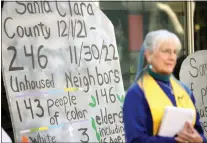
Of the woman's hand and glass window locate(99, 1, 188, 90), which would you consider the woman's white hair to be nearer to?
the woman's hand

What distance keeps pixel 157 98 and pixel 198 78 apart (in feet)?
5.70

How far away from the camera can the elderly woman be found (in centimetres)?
275

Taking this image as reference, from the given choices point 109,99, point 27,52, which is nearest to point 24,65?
point 27,52

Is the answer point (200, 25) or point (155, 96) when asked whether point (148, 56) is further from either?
point (200, 25)

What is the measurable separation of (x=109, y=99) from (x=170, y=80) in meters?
0.81

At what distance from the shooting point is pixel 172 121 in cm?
279

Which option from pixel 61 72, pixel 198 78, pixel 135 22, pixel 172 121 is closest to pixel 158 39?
pixel 172 121

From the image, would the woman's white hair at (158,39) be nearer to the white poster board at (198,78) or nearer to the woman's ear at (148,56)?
the woman's ear at (148,56)

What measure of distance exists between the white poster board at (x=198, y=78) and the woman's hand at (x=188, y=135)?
64.8 inches

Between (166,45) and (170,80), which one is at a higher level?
(166,45)

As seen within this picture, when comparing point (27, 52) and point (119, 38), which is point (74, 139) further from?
point (119, 38)

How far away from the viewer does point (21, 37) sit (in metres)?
3.30

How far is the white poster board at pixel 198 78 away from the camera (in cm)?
442

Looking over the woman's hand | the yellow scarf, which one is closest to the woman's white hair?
the yellow scarf
